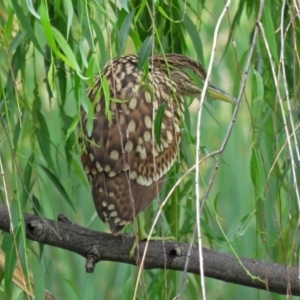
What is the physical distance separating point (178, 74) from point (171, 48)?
0.38 meters

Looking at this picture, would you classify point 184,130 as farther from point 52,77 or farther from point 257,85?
point 52,77

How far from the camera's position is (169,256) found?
2041 mm

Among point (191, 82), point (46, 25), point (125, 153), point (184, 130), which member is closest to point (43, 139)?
point (125, 153)

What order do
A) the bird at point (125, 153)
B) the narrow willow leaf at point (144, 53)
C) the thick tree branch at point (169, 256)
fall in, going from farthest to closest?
the bird at point (125, 153)
the thick tree branch at point (169, 256)
the narrow willow leaf at point (144, 53)

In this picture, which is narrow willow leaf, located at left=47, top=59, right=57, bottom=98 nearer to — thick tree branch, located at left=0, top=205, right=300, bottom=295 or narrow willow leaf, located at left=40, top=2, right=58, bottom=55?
narrow willow leaf, located at left=40, top=2, right=58, bottom=55

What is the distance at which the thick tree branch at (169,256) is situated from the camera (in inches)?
78.5

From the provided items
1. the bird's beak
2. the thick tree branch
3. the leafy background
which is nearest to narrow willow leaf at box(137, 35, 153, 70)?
the leafy background

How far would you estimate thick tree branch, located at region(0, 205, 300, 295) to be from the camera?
1.99m

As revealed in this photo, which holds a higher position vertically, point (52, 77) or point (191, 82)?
point (52, 77)

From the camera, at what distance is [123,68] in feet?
8.29

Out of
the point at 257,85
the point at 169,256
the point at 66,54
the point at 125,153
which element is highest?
the point at 66,54

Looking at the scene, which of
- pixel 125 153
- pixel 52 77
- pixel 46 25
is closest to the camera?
pixel 46 25

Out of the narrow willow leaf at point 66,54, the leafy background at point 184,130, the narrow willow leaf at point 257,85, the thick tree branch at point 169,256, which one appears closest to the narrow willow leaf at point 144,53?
the leafy background at point 184,130

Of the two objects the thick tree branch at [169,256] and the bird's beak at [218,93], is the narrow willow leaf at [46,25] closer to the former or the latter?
the thick tree branch at [169,256]
